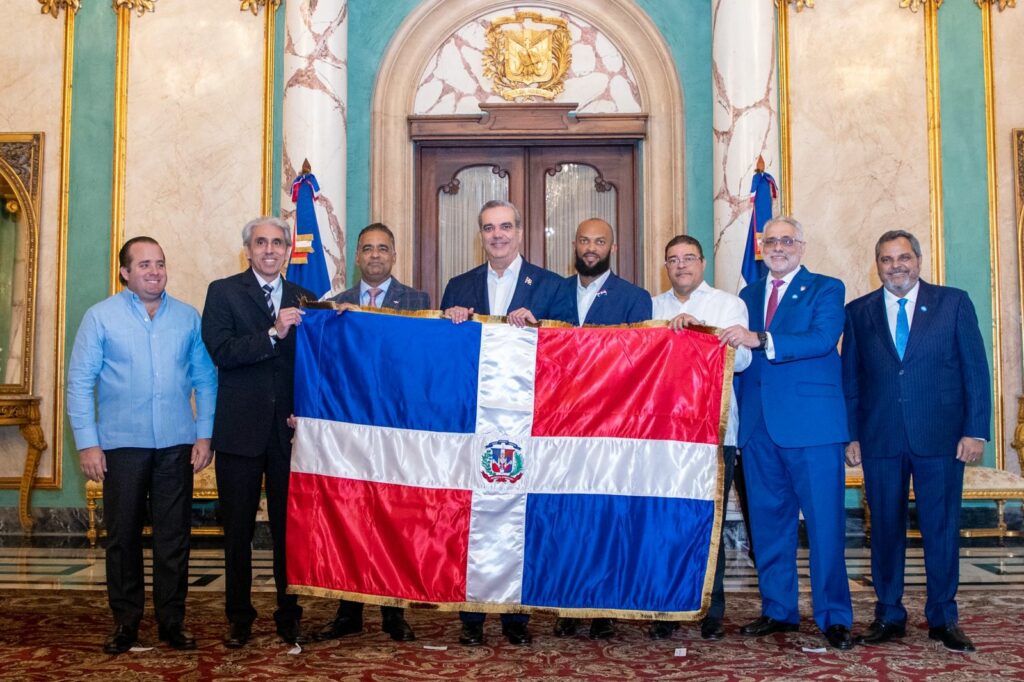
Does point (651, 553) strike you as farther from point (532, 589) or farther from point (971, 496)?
point (971, 496)

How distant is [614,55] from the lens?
731 centimetres

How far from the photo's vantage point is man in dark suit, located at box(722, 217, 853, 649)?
3527 millimetres

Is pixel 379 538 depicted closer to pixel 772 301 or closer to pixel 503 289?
pixel 503 289

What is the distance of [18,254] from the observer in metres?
7.15

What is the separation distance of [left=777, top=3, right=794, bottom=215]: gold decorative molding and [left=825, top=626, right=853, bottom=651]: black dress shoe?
4065 millimetres

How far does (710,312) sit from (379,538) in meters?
1.58

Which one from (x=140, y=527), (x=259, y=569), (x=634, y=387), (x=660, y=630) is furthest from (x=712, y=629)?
(x=259, y=569)

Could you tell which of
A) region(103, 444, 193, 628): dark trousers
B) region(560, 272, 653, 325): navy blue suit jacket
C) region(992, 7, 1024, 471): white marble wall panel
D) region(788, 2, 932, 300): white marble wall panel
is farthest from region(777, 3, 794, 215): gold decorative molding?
region(103, 444, 193, 628): dark trousers

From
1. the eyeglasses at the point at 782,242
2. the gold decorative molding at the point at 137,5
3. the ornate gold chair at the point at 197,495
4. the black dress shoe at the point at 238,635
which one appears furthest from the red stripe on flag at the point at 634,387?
the gold decorative molding at the point at 137,5

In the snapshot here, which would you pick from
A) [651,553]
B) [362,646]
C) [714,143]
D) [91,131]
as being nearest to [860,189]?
[714,143]

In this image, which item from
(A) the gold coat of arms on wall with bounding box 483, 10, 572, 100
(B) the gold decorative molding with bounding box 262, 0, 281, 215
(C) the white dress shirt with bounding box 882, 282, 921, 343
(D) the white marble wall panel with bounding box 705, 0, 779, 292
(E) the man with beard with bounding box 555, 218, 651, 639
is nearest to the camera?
(C) the white dress shirt with bounding box 882, 282, 921, 343

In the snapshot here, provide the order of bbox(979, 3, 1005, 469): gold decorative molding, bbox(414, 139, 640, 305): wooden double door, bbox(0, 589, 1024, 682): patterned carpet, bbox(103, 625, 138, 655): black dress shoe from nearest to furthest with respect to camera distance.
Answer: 1. bbox(0, 589, 1024, 682): patterned carpet
2. bbox(103, 625, 138, 655): black dress shoe
3. bbox(979, 3, 1005, 469): gold decorative molding
4. bbox(414, 139, 640, 305): wooden double door

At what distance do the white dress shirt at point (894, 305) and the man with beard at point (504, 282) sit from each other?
1.31 meters

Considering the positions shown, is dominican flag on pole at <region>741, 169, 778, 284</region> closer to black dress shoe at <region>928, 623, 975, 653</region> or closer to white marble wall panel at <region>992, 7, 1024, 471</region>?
white marble wall panel at <region>992, 7, 1024, 471</region>
